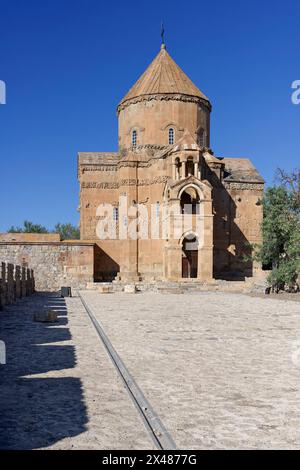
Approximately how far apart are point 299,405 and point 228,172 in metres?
36.2

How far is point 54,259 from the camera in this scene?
3503 cm

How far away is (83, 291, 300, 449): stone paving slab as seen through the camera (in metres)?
4.82

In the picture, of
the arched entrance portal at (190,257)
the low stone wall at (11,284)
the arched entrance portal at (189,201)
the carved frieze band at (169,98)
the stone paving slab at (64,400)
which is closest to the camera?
the stone paving slab at (64,400)

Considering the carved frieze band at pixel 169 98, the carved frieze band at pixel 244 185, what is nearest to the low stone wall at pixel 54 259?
the carved frieze band at pixel 169 98

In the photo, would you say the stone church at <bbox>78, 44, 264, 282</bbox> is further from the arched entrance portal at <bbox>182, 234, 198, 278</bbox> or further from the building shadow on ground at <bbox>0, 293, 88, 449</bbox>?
the building shadow on ground at <bbox>0, 293, 88, 449</bbox>

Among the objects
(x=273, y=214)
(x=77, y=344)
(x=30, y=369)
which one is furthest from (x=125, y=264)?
(x=30, y=369)

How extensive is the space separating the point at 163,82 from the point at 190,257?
13.0 meters

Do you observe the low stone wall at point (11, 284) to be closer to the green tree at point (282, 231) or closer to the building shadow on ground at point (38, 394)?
the building shadow on ground at point (38, 394)

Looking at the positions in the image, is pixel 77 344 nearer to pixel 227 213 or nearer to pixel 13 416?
pixel 13 416

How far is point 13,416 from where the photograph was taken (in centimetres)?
530

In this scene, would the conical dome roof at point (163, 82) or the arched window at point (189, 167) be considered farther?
the conical dome roof at point (163, 82)

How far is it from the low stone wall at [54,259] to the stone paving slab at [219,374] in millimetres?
20488

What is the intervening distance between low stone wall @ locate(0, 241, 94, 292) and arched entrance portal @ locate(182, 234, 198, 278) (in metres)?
6.29

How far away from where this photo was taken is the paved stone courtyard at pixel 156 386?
4.71 metres
